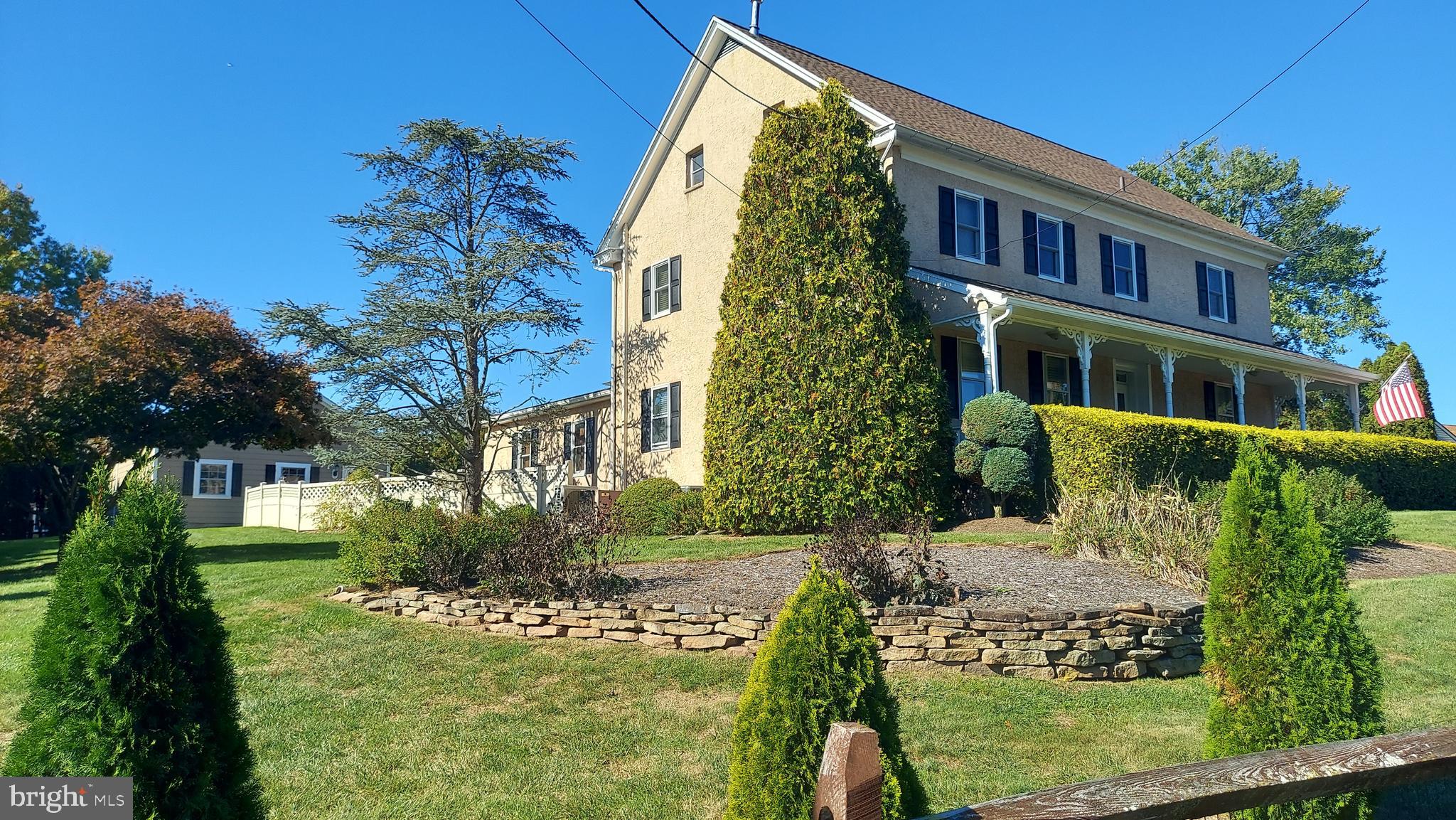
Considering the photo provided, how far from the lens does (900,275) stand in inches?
626

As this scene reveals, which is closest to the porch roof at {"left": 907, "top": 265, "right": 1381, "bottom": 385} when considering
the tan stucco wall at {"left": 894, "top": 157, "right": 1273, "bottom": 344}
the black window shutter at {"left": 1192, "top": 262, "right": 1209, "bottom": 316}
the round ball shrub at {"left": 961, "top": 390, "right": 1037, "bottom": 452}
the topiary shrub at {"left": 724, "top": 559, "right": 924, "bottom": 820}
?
the tan stucco wall at {"left": 894, "top": 157, "right": 1273, "bottom": 344}

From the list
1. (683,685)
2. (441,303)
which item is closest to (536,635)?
(683,685)

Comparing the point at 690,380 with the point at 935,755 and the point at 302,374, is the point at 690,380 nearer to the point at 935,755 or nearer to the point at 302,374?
the point at 302,374

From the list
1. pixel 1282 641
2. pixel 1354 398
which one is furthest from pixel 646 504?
pixel 1354 398

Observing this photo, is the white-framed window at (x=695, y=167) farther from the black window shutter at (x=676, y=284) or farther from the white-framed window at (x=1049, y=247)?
the white-framed window at (x=1049, y=247)

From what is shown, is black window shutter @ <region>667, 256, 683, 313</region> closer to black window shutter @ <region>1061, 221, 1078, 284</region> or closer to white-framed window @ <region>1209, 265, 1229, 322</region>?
black window shutter @ <region>1061, 221, 1078, 284</region>

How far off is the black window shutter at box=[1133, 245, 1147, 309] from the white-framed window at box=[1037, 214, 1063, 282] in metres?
2.92

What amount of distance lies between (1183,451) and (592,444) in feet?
48.1

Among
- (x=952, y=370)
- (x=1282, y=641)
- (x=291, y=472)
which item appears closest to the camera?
(x=1282, y=641)

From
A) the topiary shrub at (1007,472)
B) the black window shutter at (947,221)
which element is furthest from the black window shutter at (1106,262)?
the topiary shrub at (1007,472)

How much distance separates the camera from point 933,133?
18.2 metres

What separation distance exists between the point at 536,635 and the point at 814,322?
335 inches

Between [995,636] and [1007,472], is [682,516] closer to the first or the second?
[1007,472]

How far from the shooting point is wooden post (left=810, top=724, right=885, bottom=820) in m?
2.22
